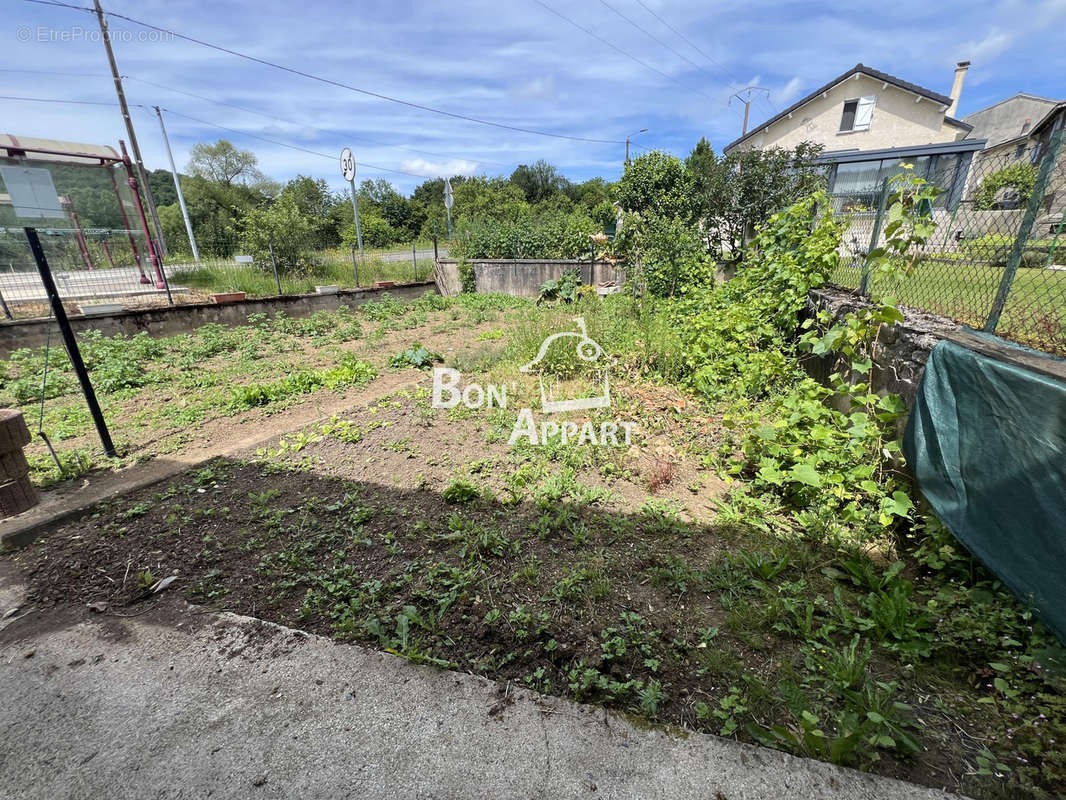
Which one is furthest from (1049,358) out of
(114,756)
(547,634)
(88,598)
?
(88,598)

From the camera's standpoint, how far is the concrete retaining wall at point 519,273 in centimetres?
1095

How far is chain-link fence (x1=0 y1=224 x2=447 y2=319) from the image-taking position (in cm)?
718

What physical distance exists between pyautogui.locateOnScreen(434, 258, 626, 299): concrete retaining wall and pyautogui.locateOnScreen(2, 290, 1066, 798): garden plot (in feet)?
25.9

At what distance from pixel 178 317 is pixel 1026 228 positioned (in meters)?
10.4

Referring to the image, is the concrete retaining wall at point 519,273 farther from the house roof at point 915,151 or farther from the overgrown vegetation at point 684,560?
the house roof at point 915,151

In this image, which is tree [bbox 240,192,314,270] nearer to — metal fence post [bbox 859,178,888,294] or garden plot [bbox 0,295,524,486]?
garden plot [bbox 0,295,524,486]

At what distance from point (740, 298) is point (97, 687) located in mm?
6245

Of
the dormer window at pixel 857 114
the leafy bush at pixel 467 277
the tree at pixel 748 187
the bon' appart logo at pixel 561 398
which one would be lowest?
the bon' appart logo at pixel 561 398

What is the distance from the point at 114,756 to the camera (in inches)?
56.2

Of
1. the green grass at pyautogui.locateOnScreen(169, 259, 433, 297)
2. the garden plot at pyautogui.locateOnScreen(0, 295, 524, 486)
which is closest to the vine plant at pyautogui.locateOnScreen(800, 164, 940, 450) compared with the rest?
the garden plot at pyautogui.locateOnScreen(0, 295, 524, 486)

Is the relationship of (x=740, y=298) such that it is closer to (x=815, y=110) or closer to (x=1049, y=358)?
(x=1049, y=358)

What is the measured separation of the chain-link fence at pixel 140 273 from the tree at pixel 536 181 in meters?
43.6

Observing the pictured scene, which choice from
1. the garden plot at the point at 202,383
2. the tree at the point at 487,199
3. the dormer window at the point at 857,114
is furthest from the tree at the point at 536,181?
the garden plot at the point at 202,383

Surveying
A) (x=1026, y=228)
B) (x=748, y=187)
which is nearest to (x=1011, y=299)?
(x=1026, y=228)
